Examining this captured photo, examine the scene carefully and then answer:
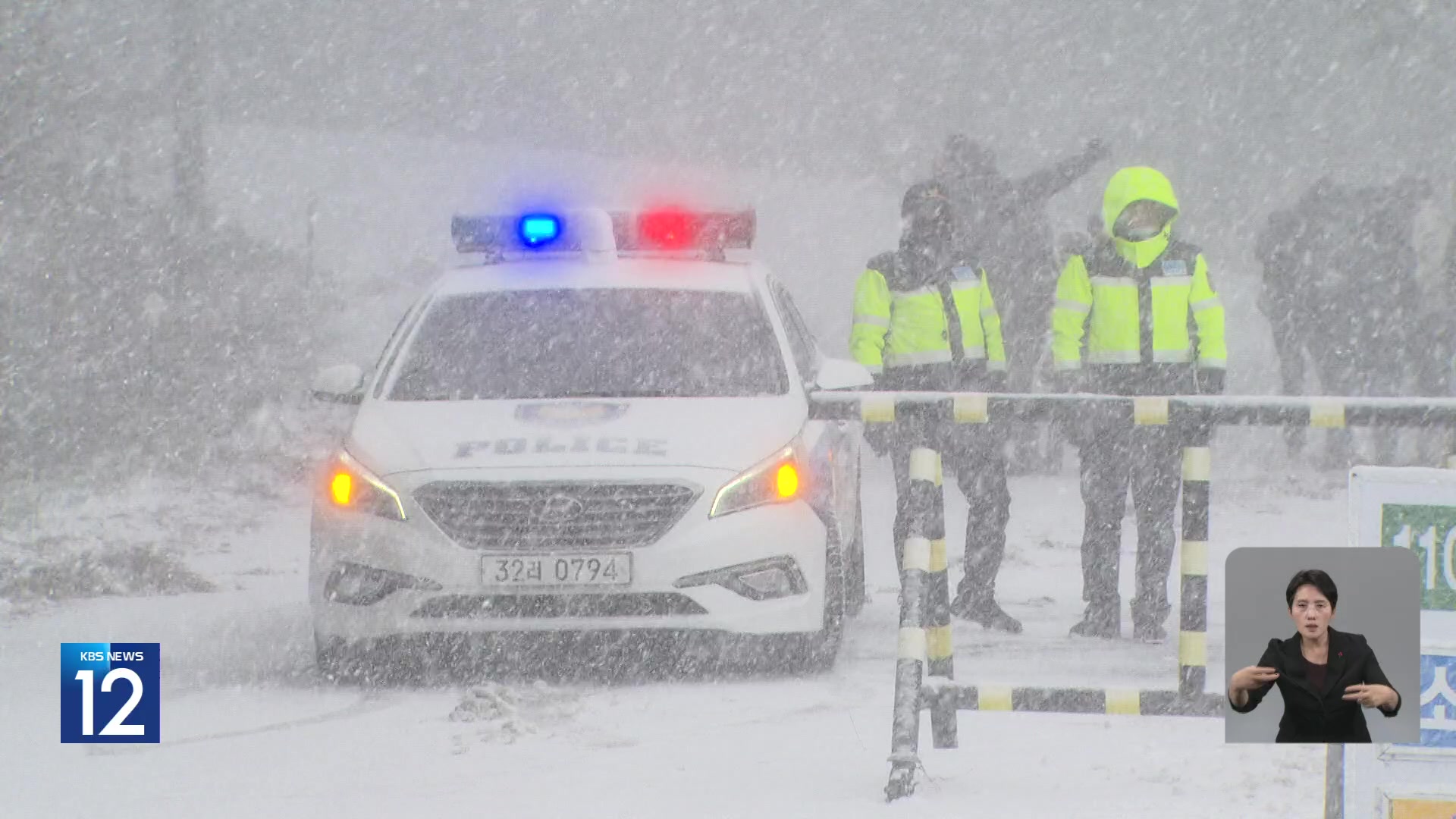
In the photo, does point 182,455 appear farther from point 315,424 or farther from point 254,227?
point 254,227

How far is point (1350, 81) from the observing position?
2144 centimetres

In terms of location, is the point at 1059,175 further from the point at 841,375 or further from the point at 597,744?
the point at 597,744

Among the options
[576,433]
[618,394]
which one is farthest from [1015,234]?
[576,433]

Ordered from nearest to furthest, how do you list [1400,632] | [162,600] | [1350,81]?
[1400,632] → [162,600] → [1350,81]

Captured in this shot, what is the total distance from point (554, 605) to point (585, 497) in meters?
0.37

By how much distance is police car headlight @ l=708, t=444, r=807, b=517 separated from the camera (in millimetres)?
7066

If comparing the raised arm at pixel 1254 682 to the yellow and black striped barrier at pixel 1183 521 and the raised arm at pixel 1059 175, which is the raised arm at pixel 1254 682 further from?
the raised arm at pixel 1059 175

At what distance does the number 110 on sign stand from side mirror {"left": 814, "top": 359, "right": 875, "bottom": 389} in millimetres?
3889

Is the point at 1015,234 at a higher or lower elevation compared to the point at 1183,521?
higher

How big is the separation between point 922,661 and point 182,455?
1053 centimetres

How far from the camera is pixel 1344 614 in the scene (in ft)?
11.3

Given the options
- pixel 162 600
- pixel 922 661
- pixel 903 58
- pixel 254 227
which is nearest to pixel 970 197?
pixel 162 600

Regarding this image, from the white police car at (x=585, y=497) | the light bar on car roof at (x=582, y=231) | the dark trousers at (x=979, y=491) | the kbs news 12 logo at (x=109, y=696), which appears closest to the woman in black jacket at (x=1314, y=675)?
the white police car at (x=585, y=497)

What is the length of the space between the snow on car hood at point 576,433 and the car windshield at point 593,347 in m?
0.16
